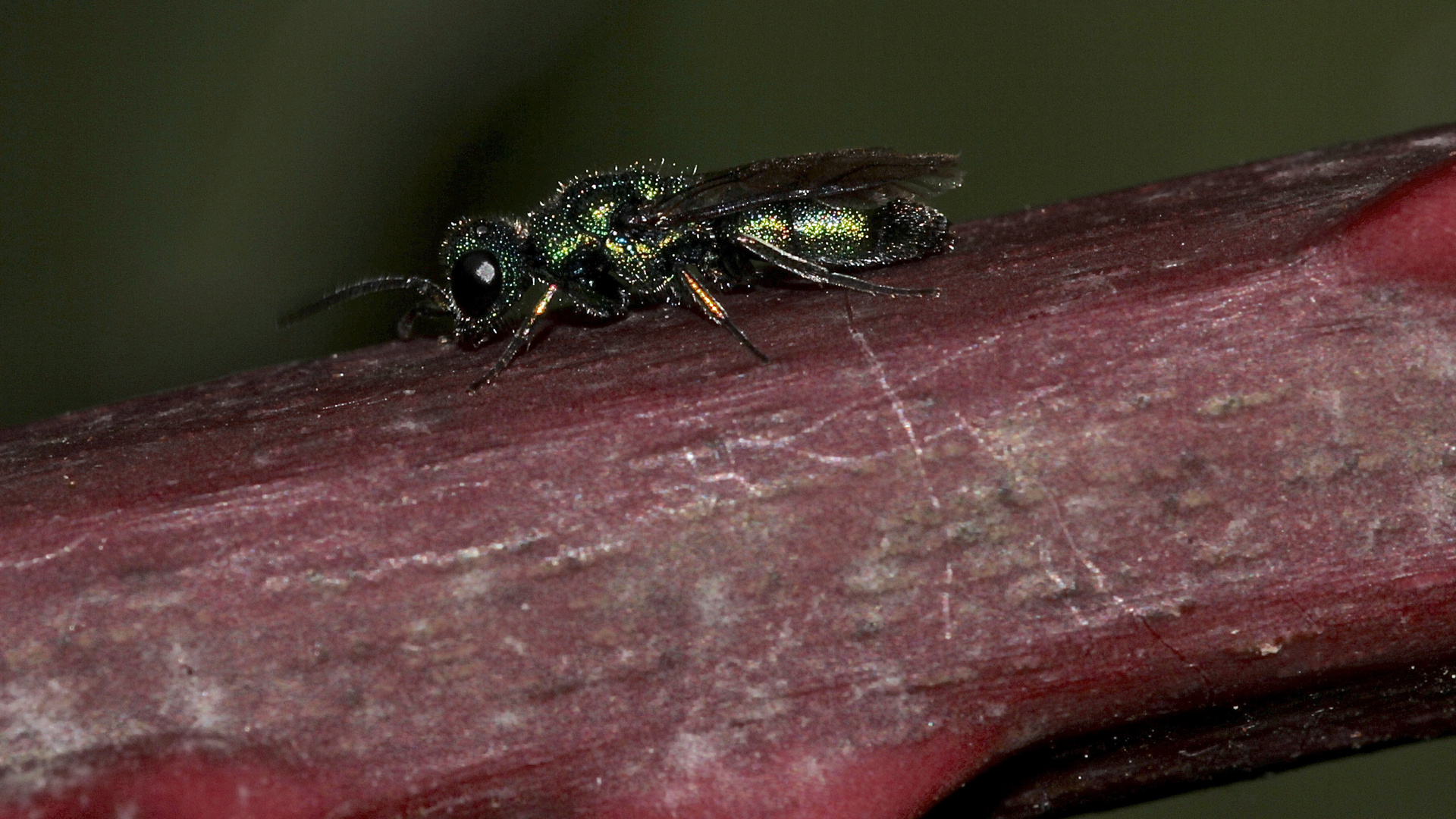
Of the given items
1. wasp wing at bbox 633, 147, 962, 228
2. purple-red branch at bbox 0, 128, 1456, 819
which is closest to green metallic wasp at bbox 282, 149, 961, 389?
wasp wing at bbox 633, 147, 962, 228

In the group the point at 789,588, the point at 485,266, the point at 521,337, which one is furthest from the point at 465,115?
the point at 789,588

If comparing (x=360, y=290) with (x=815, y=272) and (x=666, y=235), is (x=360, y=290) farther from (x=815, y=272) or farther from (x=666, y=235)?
(x=815, y=272)

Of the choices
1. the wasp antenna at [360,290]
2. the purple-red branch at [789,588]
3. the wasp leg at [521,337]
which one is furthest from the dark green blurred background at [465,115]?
the purple-red branch at [789,588]

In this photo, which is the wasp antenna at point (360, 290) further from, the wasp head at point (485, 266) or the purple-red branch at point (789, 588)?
the purple-red branch at point (789, 588)

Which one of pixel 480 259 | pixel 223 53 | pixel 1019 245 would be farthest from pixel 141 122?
pixel 1019 245

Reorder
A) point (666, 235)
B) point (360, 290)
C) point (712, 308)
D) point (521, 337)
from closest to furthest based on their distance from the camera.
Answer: point (712, 308) → point (521, 337) → point (360, 290) → point (666, 235)

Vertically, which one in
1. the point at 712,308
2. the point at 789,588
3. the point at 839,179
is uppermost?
the point at 839,179

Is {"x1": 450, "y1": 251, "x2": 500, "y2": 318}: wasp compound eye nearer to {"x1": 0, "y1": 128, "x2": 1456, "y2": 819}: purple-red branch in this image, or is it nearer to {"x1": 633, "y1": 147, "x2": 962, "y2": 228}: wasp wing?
{"x1": 633, "y1": 147, "x2": 962, "y2": 228}: wasp wing
